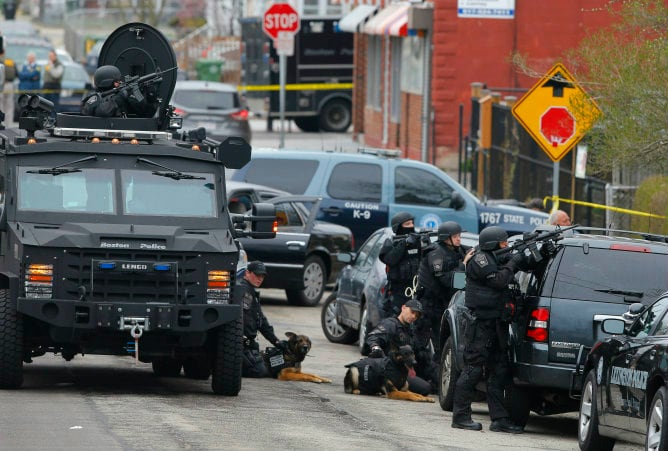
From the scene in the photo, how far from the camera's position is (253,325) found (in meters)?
16.6

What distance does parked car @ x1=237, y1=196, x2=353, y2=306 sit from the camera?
2248 centimetres

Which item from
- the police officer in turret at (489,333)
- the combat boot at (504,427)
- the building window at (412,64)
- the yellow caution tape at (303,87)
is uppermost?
the building window at (412,64)

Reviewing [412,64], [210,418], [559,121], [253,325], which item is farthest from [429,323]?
[412,64]

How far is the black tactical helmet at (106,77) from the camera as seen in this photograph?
1652 centimetres

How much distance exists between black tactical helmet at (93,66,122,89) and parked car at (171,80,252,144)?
21.6 meters

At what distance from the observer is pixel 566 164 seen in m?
28.0

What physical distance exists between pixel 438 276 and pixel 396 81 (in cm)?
2775

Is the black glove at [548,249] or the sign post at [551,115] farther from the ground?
the sign post at [551,115]

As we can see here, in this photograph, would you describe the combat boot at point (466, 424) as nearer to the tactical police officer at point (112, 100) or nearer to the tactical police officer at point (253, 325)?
the tactical police officer at point (253, 325)

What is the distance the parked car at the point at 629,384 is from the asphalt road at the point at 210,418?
70cm

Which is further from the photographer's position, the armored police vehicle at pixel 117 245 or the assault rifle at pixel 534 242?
the armored police vehicle at pixel 117 245

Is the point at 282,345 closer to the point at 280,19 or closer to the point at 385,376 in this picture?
the point at 385,376

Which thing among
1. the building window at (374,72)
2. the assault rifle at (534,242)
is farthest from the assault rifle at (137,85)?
the building window at (374,72)

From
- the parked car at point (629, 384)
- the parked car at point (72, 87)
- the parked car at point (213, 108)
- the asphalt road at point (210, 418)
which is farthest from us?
the parked car at point (72, 87)
